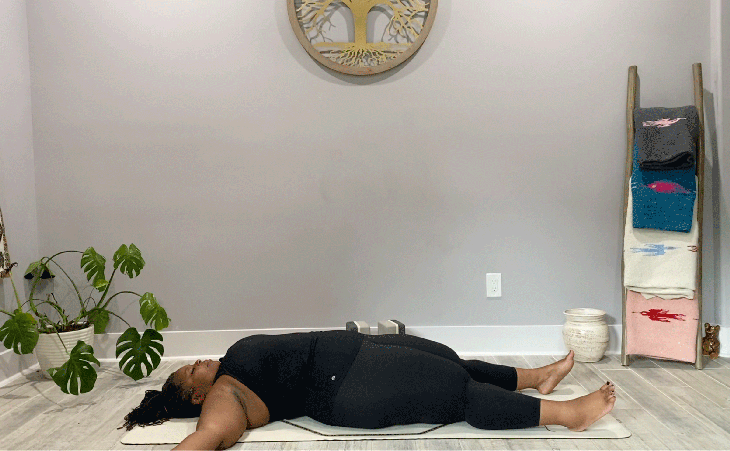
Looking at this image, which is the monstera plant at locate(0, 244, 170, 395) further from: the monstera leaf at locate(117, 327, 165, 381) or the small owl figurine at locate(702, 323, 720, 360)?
the small owl figurine at locate(702, 323, 720, 360)

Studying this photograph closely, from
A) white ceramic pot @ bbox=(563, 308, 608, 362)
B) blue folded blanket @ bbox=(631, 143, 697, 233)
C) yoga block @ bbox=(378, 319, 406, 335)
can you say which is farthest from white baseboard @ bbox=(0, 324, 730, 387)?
blue folded blanket @ bbox=(631, 143, 697, 233)

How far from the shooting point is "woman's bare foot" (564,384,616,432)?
2.12 m

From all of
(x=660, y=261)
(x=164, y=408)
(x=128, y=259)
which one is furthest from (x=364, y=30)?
(x=164, y=408)

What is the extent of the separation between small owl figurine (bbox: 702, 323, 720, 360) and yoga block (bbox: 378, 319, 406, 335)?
1.41m

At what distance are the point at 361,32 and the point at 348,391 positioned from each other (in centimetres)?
187

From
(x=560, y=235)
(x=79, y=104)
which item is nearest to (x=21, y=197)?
(x=79, y=104)

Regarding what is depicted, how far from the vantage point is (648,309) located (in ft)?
10.3

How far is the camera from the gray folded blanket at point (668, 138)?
2.96 meters

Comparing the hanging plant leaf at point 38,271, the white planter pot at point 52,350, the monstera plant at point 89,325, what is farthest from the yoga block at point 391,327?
the hanging plant leaf at point 38,271

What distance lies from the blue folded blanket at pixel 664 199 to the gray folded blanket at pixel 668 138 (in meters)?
0.05

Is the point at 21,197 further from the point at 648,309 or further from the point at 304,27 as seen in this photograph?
the point at 648,309

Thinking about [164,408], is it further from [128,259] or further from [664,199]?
[664,199]

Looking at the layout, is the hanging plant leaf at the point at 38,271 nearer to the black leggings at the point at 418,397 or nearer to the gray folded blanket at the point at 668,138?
the black leggings at the point at 418,397

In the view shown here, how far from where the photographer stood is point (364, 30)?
130 inches
